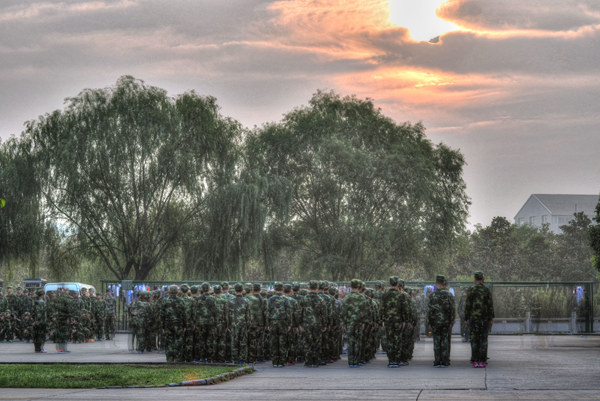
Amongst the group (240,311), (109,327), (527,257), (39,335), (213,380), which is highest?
(527,257)

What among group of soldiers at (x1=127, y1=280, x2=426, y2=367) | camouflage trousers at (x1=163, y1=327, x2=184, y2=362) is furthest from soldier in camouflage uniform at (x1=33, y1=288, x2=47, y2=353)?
camouflage trousers at (x1=163, y1=327, x2=184, y2=362)

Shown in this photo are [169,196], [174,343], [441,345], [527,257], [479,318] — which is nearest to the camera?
[479,318]

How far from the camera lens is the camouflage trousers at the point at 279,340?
17188 mm

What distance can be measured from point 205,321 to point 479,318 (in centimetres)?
632

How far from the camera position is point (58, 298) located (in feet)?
73.2

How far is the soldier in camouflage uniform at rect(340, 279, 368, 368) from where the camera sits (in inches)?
672

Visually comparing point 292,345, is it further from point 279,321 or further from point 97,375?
point 97,375

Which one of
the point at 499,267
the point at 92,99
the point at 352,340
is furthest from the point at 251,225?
the point at 499,267

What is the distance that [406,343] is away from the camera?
18.3 metres

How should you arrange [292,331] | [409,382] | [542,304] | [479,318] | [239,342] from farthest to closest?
[542,304]
[239,342]
[292,331]
[479,318]
[409,382]

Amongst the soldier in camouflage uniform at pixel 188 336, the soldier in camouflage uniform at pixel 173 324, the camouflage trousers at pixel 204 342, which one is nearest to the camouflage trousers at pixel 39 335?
the soldier in camouflage uniform at pixel 173 324

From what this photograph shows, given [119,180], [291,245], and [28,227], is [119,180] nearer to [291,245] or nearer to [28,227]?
[28,227]

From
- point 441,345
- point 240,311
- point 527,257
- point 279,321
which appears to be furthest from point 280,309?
point 527,257

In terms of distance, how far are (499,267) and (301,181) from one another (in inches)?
1058
